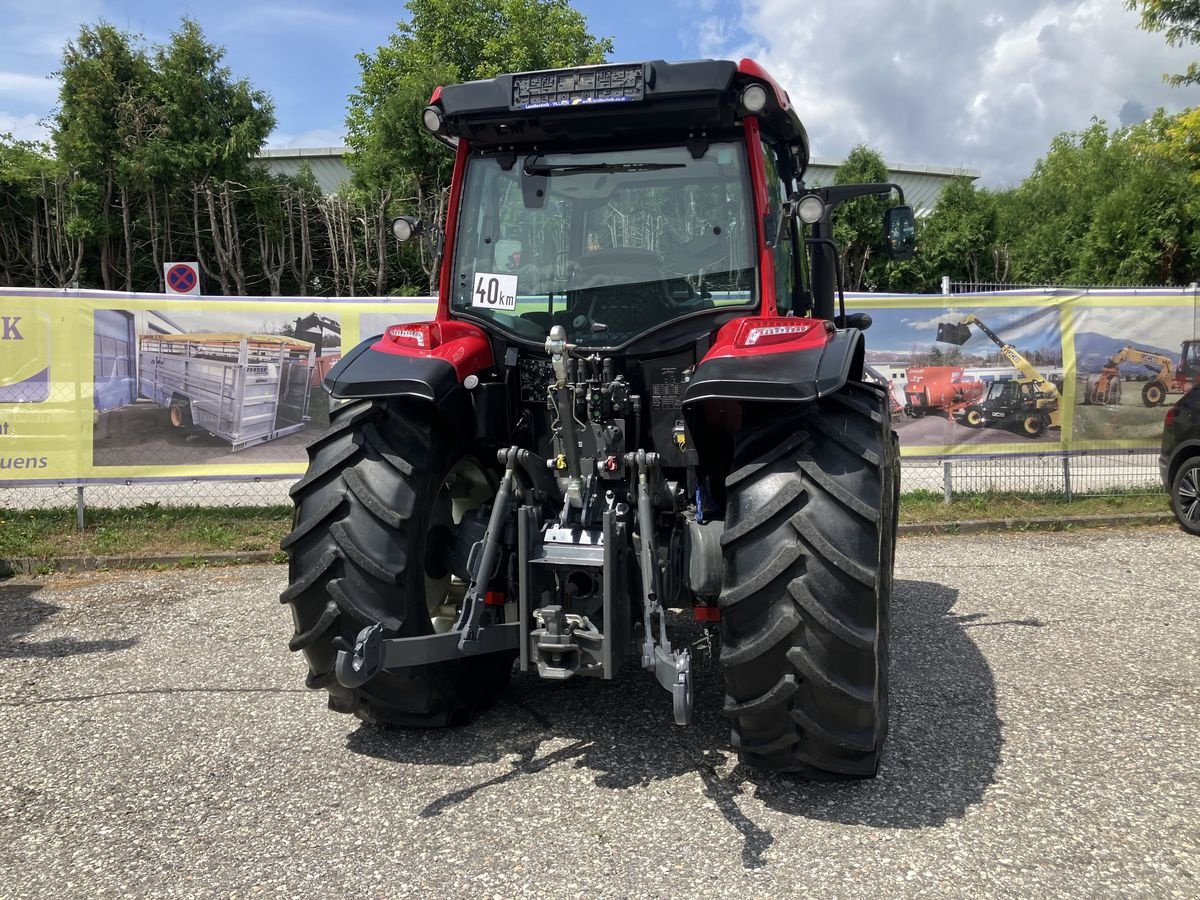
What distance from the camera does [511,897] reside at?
2910mm

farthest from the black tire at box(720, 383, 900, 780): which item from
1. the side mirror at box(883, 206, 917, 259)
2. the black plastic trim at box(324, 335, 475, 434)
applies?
the side mirror at box(883, 206, 917, 259)

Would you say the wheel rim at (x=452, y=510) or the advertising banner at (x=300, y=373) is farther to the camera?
the advertising banner at (x=300, y=373)

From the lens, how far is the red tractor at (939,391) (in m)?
9.65

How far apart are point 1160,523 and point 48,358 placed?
1045 centimetres

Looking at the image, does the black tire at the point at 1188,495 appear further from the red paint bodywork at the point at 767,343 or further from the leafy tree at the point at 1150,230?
the leafy tree at the point at 1150,230

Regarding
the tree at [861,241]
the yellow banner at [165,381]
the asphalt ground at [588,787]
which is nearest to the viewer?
the asphalt ground at [588,787]

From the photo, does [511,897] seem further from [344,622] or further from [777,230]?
[777,230]

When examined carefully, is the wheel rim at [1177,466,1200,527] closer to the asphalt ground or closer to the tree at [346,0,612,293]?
the asphalt ground

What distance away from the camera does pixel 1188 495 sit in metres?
8.88

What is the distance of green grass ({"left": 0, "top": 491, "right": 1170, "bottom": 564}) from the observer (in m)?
8.23

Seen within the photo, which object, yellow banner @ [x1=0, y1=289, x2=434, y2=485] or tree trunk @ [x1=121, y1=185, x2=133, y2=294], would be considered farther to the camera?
tree trunk @ [x1=121, y1=185, x2=133, y2=294]

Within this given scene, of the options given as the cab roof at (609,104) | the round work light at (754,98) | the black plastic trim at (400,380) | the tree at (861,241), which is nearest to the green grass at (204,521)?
the black plastic trim at (400,380)

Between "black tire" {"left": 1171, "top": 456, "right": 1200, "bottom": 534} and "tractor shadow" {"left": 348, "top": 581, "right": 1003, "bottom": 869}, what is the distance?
4.94 metres

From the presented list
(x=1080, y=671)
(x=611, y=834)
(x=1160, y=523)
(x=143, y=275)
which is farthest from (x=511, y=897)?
(x=143, y=275)
